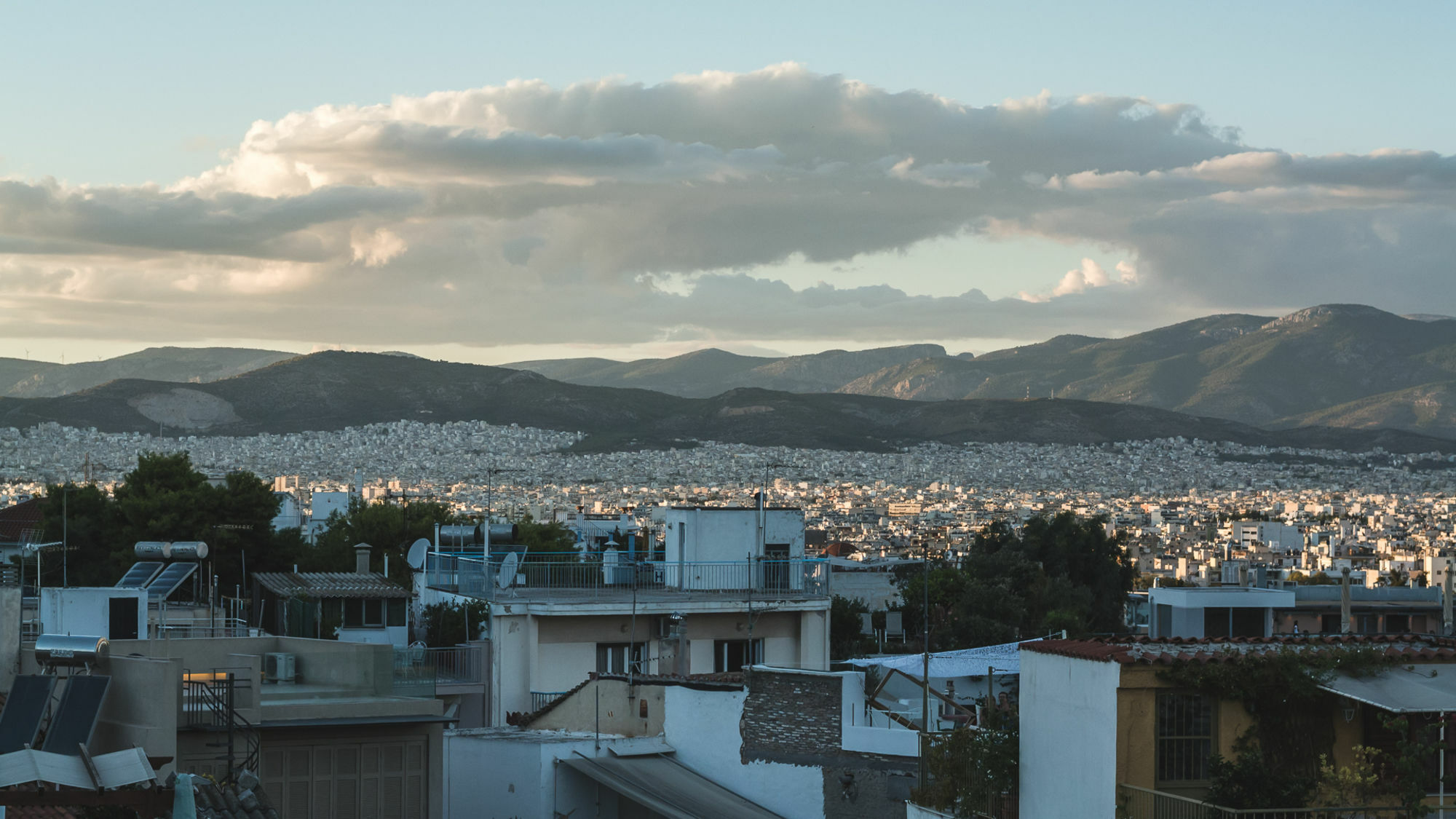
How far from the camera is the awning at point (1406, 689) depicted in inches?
473

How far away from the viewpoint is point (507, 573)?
86.3ft

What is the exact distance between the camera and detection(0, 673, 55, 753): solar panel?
12.6 metres

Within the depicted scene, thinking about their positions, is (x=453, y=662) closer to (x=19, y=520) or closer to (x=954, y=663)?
(x=954, y=663)

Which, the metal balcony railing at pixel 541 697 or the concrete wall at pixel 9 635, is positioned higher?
the concrete wall at pixel 9 635

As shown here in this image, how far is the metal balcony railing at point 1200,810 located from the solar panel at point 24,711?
7.67 meters

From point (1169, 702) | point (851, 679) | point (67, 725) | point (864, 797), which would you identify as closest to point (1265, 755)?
point (1169, 702)

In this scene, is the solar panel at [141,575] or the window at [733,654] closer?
the solar panel at [141,575]

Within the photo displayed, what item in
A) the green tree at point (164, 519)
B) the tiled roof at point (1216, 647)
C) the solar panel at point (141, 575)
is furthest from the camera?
the green tree at point (164, 519)

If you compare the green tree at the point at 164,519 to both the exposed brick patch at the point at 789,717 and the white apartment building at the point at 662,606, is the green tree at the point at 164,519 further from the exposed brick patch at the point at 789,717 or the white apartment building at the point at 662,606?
the exposed brick patch at the point at 789,717

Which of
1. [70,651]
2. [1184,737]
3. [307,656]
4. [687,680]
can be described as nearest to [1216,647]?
[1184,737]

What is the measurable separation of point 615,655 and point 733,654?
1.81 m

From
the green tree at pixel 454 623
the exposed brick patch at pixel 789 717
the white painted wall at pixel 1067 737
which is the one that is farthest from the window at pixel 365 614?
the white painted wall at pixel 1067 737

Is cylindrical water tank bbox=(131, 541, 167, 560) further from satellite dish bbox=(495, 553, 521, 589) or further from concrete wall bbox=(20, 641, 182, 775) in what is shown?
concrete wall bbox=(20, 641, 182, 775)

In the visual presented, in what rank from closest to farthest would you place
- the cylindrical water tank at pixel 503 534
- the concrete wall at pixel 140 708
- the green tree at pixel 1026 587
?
the concrete wall at pixel 140 708, the cylindrical water tank at pixel 503 534, the green tree at pixel 1026 587
